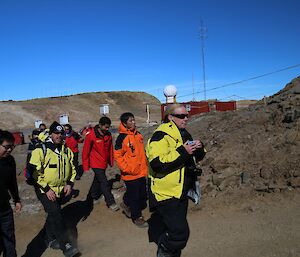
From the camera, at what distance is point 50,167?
5.46 metres

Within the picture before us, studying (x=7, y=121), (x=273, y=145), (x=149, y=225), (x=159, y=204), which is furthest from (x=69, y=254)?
(x=7, y=121)

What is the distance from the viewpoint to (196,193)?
4.35m

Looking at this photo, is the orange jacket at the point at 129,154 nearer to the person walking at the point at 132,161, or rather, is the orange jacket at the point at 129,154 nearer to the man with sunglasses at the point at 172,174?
the person walking at the point at 132,161

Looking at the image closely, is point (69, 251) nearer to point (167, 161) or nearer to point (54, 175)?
point (54, 175)

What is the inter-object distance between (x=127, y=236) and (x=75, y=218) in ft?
6.19

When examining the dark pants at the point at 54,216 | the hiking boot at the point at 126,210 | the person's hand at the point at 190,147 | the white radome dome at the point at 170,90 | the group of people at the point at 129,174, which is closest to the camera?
the person's hand at the point at 190,147

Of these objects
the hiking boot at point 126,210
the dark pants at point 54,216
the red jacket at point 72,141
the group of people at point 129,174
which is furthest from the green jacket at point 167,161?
the red jacket at point 72,141

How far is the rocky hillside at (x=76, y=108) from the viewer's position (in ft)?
175

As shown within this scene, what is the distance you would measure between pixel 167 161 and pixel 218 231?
2534 mm

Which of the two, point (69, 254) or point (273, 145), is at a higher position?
point (273, 145)

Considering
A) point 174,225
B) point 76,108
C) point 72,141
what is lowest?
point 174,225

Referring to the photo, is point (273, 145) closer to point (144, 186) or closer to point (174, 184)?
point (144, 186)

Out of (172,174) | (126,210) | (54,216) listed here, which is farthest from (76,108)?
(172,174)

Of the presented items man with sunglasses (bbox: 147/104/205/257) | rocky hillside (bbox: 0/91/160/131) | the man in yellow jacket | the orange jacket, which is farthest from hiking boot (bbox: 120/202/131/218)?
rocky hillside (bbox: 0/91/160/131)
